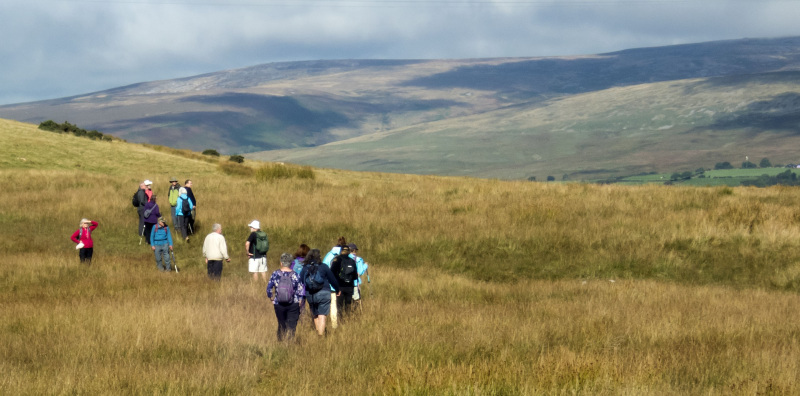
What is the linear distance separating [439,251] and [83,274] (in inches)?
314

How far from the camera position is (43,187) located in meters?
28.8

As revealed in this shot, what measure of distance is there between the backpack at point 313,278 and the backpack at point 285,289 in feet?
0.92

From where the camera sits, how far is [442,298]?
12.8 m

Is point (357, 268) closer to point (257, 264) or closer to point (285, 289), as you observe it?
point (285, 289)

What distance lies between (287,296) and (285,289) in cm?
9

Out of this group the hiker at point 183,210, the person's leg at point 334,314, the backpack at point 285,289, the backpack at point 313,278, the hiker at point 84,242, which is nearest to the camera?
the backpack at point 285,289

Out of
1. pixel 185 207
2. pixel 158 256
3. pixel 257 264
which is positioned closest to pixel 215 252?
pixel 257 264

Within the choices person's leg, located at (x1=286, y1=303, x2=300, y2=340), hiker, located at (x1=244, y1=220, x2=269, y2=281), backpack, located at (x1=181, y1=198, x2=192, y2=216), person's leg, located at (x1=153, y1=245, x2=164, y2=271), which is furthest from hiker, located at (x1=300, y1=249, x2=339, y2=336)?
backpack, located at (x1=181, y1=198, x2=192, y2=216)

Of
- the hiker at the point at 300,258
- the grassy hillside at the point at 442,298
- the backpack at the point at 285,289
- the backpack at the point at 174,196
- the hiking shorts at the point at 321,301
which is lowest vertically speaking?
the grassy hillside at the point at 442,298

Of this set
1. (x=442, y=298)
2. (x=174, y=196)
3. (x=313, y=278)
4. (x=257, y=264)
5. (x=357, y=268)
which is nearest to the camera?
(x=313, y=278)

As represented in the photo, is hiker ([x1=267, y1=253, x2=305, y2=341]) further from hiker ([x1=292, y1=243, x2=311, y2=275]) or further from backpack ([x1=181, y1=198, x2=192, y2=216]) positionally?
backpack ([x1=181, y1=198, x2=192, y2=216])

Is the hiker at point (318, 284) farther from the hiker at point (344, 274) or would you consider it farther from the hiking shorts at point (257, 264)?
the hiking shorts at point (257, 264)

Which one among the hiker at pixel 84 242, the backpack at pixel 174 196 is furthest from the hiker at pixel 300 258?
the backpack at pixel 174 196

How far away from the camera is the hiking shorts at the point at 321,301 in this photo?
9.52 metres
